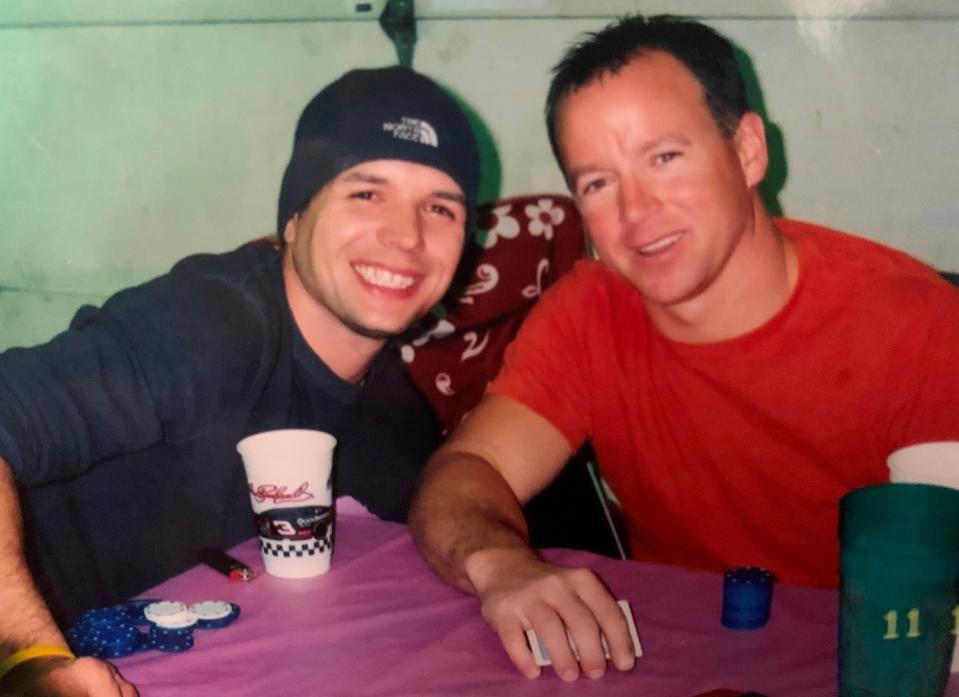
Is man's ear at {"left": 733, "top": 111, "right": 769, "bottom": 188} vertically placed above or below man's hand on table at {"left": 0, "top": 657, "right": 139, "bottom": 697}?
above

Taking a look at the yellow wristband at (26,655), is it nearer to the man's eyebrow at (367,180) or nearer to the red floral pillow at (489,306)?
the man's eyebrow at (367,180)

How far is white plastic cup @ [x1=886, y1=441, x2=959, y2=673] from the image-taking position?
91 centimetres

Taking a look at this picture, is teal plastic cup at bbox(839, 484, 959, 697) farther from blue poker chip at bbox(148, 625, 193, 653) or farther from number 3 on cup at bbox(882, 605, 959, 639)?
blue poker chip at bbox(148, 625, 193, 653)

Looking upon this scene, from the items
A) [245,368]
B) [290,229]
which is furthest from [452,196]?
[245,368]

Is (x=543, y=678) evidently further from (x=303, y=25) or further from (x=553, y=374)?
(x=303, y=25)

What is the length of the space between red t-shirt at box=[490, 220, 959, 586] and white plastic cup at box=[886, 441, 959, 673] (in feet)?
0.96

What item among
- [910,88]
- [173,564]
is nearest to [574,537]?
[173,564]

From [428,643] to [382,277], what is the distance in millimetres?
627

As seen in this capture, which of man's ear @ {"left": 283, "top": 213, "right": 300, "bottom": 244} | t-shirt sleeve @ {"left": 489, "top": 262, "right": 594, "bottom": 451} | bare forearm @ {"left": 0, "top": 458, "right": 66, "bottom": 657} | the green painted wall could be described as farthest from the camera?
the green painted wall

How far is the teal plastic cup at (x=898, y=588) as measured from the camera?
2.37 ft

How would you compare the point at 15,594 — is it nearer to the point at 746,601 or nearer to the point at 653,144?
the point at 746,601

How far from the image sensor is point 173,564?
1.37m

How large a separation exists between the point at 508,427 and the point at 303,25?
103 cm

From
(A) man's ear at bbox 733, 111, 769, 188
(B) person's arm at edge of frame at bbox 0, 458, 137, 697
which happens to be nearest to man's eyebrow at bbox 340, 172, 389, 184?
(A) man's ear at bbox 733, 111, 769, 188
